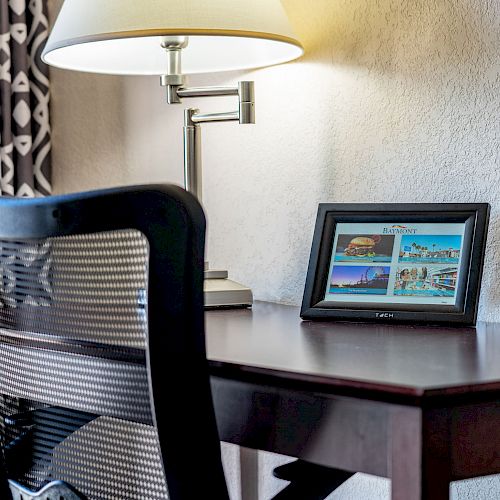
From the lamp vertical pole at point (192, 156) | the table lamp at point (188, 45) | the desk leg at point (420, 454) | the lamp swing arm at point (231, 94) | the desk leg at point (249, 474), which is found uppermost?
the table lamp at point (188, 45)

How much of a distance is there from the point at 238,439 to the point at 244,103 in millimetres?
703

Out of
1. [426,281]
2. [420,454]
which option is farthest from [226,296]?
[420,454]

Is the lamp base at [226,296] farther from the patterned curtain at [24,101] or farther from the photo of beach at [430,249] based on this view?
the patterned curtain at [24,101]

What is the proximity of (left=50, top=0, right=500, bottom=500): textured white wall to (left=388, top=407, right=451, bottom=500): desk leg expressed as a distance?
20.4 inches

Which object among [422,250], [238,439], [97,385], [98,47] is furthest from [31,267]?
[98,47]

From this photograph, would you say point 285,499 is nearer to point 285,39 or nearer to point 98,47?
point 285,39

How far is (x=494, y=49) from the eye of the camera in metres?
1.30

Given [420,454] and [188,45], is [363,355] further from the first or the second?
[188,45]

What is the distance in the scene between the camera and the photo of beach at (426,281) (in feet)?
4.20

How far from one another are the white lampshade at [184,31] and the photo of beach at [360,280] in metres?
0.39

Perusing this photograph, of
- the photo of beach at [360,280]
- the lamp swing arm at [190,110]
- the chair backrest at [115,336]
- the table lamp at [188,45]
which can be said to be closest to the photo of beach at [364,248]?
the photo of beach at [360,280]

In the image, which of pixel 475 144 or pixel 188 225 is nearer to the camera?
pixel 188 225

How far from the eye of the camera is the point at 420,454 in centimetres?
82

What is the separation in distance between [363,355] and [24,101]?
143 centimetres
